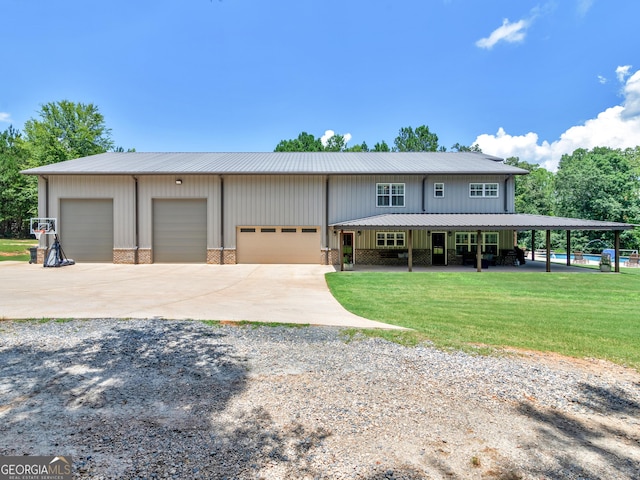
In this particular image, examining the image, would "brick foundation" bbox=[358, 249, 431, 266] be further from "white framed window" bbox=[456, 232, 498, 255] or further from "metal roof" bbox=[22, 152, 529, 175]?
"metal roof" bbox=[22, 152, 529, 175]

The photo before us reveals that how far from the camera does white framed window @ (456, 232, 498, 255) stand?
20406 mm

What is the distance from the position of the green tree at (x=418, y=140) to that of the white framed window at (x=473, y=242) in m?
35.8

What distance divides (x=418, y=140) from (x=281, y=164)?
3842cm

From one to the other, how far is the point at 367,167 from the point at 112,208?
16.7m

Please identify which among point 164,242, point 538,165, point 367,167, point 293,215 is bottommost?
point 164,242

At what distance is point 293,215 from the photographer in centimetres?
2062

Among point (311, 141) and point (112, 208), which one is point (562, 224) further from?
point (311, 141)

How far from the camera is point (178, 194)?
20453 mm

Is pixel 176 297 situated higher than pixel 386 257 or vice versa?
pixel 386 257

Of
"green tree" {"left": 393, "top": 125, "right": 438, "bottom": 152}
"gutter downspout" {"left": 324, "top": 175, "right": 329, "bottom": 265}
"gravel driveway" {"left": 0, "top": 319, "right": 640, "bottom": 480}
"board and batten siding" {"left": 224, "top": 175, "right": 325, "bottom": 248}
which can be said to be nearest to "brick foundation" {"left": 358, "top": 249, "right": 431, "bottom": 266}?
"gutter downspout" {"left": 324, "top": 175, "right": 329, "bottom": 265}

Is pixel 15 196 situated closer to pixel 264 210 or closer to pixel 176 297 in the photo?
pixel 264 210

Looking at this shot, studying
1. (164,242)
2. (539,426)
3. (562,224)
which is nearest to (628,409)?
(539,426)

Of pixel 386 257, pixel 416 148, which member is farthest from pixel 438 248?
pixel 416 148

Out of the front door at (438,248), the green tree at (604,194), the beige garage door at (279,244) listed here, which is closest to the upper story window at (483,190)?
the front door at (438,248)
